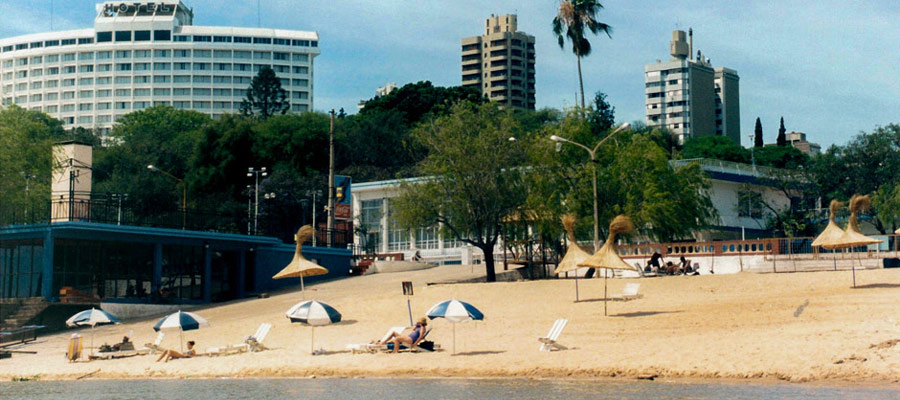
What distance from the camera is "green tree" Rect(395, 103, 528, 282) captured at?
→ 47.8 metres

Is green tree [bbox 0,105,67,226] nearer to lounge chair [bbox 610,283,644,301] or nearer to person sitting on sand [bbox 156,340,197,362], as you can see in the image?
person sitting on sand [bbox 156,340,197,362]

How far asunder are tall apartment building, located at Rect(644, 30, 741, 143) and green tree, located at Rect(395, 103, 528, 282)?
13383cm

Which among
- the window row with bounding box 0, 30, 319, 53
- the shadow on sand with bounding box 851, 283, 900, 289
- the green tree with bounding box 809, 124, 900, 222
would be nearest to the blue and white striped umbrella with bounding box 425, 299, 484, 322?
the shadow on sand with bounding box 851, 283, 900, 289

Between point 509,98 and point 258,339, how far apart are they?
166 meters

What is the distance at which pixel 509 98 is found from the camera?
7702 inches

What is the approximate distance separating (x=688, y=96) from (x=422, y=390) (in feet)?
540

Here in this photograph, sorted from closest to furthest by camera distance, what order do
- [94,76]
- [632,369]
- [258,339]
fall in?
[632,369]
[258,339]
[94,76]

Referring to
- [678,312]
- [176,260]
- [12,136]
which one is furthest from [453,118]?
[12,136]

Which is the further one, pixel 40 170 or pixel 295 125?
pixel 295 125

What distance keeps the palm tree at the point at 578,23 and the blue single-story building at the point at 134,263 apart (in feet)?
90.8

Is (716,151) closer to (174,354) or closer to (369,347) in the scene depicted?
(369,347)

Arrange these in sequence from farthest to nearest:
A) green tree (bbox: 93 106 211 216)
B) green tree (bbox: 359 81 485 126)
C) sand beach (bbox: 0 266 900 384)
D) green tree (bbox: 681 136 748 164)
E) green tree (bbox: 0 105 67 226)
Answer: green tree (bbox: 681 136 748 164)
green tree (bbox: 359 81 485 126)
green tree (bbox: 93 106 211 216)
green tree (bbox: 0 105 67 226)
sand beach (bbox: 0 266 900 384)

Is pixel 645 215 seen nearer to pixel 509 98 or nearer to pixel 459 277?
pixel 459 277

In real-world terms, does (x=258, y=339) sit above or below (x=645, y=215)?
below
